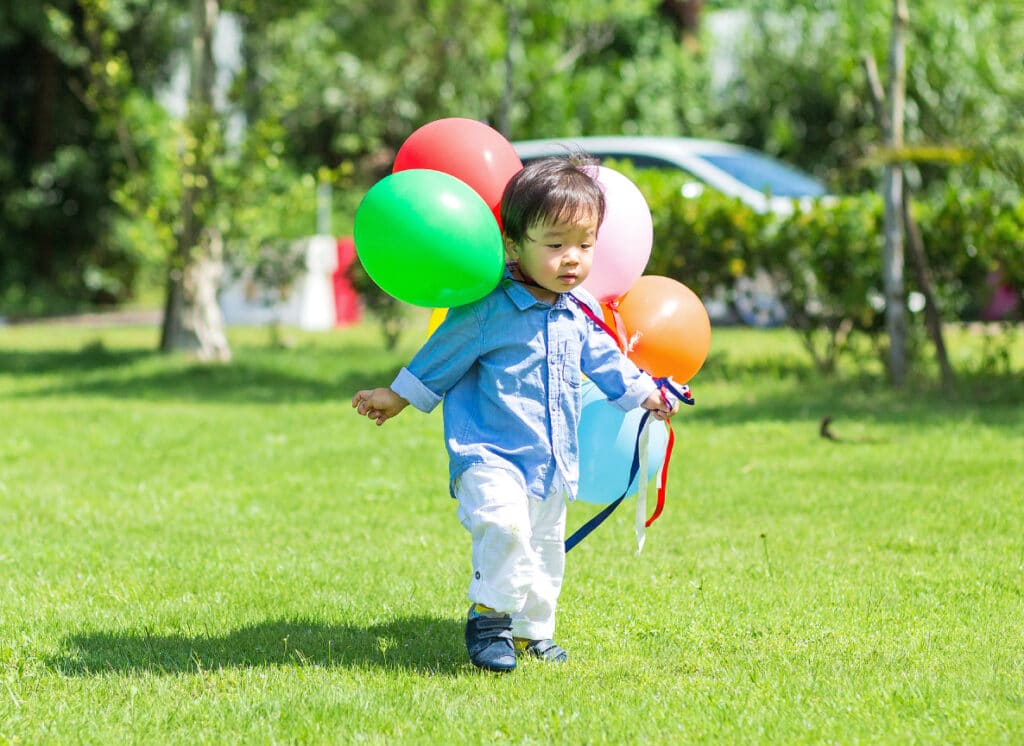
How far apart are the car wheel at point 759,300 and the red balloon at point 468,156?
6.60 m

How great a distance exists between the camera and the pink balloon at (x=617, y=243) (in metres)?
4.48

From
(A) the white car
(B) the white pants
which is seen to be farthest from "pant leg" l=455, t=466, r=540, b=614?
(A) the white car

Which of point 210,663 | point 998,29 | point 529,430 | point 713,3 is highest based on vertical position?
point 713,3

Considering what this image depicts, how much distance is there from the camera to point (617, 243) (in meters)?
4.50

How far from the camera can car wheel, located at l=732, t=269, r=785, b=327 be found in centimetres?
1086

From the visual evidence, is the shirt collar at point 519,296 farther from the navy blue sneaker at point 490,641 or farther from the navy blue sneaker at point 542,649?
the navy blue sneaker at point 542,649

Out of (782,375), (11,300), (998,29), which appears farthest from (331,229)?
(782,375)

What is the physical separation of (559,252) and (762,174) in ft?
32.6

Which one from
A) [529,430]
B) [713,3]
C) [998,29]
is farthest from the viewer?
[713,3]

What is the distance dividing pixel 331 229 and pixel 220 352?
7.82 metres

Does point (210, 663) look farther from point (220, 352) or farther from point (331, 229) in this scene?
point (331, 229)

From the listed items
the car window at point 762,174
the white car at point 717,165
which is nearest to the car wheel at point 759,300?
the white car at point 717,165

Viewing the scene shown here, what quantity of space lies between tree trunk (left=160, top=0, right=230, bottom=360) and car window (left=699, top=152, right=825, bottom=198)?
4.78 meters

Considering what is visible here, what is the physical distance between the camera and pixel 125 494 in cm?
712
